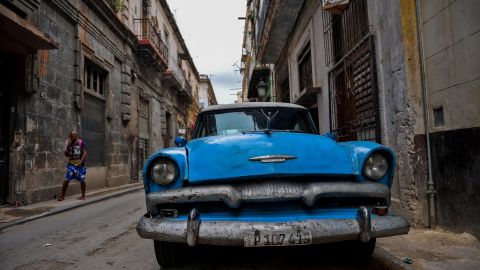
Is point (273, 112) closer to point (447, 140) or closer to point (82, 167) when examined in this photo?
point (447, 140)

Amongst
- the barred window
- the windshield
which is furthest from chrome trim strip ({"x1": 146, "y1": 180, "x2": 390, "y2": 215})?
the barred window

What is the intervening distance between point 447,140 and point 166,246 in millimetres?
3114

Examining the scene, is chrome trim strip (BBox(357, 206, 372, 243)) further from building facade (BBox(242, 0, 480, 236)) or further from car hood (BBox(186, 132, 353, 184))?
building facade (BBox(242, 0, 480, 236))

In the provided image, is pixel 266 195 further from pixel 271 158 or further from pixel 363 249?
pixel 363 249

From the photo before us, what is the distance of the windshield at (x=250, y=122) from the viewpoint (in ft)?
12.8

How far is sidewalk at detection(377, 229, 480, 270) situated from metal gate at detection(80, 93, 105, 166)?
8.85 m

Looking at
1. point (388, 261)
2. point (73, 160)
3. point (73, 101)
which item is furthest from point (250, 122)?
point (73, 101)

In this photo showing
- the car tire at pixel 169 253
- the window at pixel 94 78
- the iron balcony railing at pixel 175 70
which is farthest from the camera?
the iron balcony railing at pixel 175 70

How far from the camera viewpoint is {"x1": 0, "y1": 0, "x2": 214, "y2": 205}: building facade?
740 centimetres

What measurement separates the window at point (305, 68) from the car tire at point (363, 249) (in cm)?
715

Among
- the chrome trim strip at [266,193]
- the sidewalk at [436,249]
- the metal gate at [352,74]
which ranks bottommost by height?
the sidewalk at [436,249]

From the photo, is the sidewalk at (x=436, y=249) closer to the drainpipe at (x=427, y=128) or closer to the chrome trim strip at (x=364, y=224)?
the drainpipe at (x=427, y=128)

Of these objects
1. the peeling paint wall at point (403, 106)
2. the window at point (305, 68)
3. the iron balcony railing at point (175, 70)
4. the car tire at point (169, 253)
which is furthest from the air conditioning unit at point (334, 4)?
the iron balcony railing at point (175, 70)

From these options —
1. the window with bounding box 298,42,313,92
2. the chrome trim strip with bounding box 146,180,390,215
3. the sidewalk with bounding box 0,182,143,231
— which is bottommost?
the sidewalk with bounding box 0,182,143,231
